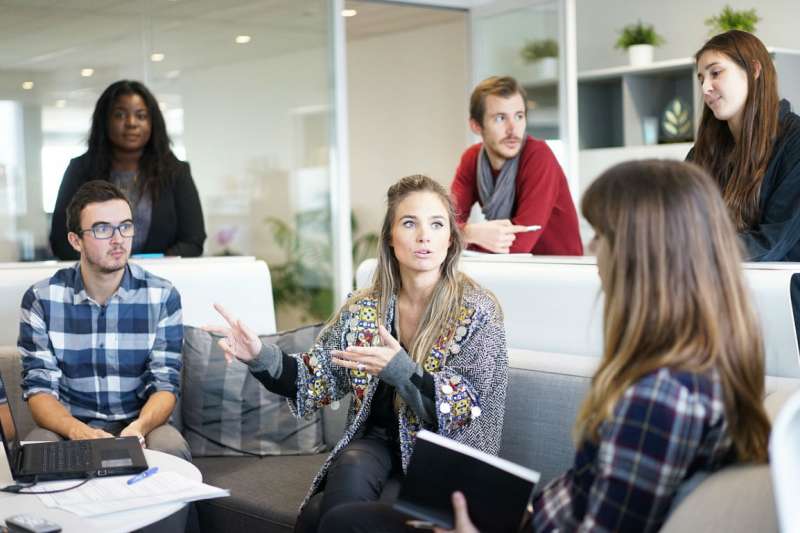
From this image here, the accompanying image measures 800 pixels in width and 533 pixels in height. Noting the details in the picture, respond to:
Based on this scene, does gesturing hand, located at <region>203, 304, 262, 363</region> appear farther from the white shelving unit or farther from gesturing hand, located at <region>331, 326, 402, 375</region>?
the white shelving unit

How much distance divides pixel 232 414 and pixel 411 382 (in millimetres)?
1052

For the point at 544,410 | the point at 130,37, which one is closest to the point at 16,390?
the point at 544,410

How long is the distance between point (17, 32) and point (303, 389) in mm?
3064

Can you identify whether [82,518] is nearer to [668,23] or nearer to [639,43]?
[639,43]

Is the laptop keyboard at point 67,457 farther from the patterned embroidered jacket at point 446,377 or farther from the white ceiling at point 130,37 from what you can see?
the white ceiling at point 130,37

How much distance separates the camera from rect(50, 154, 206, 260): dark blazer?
3908 millimetres

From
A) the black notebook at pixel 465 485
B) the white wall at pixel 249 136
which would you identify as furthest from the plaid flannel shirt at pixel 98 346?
the white wall at pixel 249 136

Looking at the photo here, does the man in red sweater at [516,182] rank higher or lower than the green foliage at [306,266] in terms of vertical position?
higher

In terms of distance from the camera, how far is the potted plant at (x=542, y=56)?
6.11m

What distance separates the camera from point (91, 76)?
487 cm

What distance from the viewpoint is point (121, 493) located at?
1964 millimetres

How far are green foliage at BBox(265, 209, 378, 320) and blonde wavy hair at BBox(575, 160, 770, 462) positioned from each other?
422 cm

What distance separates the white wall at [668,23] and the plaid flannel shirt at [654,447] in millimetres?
4865

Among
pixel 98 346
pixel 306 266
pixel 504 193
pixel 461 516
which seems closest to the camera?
pixel 461 516
